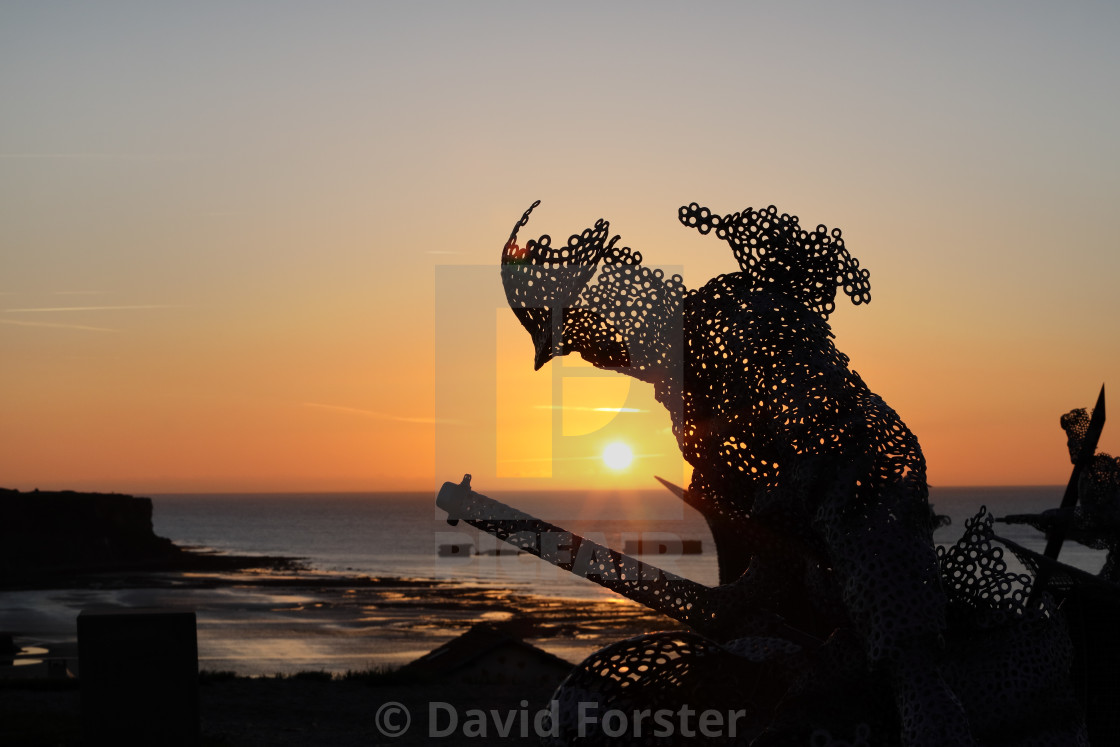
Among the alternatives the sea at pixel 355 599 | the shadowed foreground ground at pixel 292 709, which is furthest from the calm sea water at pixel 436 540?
the shadowed foreground ground at pixel 292 709

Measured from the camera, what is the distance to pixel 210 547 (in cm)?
12169

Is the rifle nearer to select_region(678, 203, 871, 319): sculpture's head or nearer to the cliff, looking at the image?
select_region(678, 203, 871, 319): sculpture's head

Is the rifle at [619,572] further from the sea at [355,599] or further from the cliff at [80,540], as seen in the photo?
the cliff at [80,540]

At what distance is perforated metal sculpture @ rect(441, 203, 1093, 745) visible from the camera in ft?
15.0

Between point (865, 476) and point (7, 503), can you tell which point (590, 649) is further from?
point (7, 503)

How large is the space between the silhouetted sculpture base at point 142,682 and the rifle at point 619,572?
5193 millimetres

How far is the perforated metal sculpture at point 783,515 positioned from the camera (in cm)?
458

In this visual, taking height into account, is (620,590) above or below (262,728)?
above

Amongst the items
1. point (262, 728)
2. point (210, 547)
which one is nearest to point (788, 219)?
point (262, 728)

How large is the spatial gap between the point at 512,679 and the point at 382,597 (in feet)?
158

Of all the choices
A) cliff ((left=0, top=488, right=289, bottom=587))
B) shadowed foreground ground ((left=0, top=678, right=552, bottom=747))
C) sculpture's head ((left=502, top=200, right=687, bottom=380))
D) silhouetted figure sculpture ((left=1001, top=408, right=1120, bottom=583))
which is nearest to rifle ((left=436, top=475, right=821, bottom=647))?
sculpture's head ((left=502, top=200, right=687, bottom=380))

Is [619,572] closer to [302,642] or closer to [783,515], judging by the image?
[783,515]

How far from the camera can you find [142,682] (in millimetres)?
9758

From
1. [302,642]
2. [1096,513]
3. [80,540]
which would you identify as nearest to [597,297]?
[1096,513]
